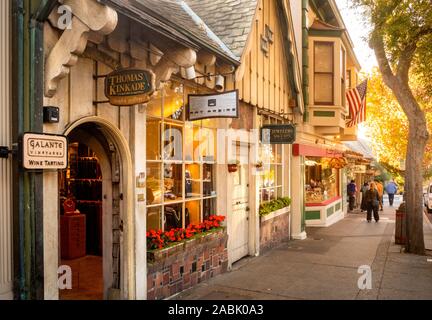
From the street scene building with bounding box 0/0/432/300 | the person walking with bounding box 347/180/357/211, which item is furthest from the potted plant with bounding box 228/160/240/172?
the person walking with bounding box 347/180/357/211

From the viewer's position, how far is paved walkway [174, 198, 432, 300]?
6941 millimetres

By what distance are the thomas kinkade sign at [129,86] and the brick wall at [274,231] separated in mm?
6076

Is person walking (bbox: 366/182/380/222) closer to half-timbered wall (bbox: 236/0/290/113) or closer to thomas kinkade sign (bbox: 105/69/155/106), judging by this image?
half-timbered wall (bbox: 236/0/290/113)

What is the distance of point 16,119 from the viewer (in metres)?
4.15

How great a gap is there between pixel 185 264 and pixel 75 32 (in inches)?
157

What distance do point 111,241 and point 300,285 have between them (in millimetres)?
3491

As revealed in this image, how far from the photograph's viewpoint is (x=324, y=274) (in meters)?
8.27

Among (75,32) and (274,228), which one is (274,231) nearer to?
(274,228)

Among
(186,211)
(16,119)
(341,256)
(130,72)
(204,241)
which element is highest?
(130,72)

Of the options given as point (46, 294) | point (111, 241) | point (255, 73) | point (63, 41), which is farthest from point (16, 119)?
point (255, 73)

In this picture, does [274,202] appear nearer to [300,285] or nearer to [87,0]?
[300,285]

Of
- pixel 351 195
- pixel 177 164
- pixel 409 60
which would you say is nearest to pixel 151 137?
pixel 177 164

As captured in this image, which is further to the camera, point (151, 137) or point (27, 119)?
point (151, 137)

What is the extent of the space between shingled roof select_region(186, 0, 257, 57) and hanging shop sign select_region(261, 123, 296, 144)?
246 cm
